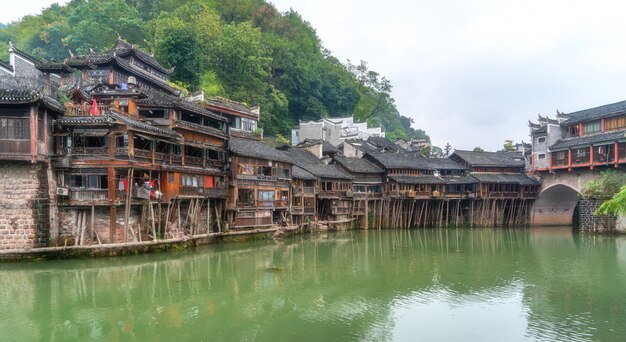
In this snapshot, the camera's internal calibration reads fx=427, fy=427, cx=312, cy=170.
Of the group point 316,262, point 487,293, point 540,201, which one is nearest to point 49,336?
point 316,262

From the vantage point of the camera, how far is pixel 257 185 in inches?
1319

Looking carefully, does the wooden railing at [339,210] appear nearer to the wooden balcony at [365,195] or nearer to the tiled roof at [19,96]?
the wooden balcony at [365,195]

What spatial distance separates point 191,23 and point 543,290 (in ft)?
156

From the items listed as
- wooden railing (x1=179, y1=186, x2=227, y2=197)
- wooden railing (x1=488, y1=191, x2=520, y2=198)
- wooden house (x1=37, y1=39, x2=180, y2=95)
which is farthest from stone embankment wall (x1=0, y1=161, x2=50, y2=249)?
wooden railing (x1=488, y1=191, x2=520, y2=198)

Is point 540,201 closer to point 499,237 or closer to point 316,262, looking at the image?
point 499,237

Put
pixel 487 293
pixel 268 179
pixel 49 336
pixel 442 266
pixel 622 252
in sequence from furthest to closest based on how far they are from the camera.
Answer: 1. pixel 268 179
2. pixel 622 252
3. pixel 442 266
4. pixel 487 293
5. pixel 49 336

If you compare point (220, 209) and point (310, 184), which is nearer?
point (220, 209)

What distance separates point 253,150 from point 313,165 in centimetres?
989

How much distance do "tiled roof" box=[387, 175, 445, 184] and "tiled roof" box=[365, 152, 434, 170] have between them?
114 centimetres

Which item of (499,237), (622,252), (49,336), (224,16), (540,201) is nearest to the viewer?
(49,336)

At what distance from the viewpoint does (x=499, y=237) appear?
38.9 m

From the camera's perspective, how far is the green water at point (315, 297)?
13.3 metres

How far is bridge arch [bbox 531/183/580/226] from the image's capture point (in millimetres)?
49562

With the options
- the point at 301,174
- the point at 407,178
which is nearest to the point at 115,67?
the point at 301,174
